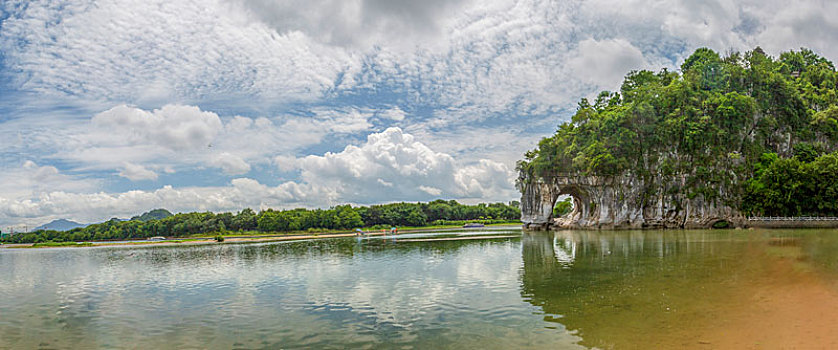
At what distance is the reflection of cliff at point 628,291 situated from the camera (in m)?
9.77

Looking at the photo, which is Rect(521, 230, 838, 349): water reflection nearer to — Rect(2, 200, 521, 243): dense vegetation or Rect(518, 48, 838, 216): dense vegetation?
Rect(518, 48, 838, 216): dense vegetation

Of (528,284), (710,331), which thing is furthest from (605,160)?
(710,331)

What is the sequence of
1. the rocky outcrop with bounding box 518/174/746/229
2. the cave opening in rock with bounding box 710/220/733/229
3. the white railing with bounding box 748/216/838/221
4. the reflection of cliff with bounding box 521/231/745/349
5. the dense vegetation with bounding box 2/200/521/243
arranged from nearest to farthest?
the reflection of cliff with bounding box 521/231/745/349 → the white railing with bounding box 748/216/838/221 → the cave opening in rock with bounding box 710/220/733/229 → the rocky outcrop with bounding box 518/174/746/229 → the dense vegetation with bounding box 2/200/521/243

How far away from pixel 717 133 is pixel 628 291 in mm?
50644

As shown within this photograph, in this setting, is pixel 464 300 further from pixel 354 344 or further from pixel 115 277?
pixel 115 277

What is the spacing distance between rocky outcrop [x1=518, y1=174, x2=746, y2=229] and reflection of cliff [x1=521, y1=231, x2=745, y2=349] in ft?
121

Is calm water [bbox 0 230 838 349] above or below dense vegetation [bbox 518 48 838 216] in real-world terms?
below

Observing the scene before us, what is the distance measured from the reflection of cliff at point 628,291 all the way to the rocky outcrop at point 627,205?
121ft

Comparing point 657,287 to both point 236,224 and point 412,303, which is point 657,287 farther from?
point 236,224

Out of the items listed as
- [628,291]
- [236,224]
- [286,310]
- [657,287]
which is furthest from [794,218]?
[236,224]

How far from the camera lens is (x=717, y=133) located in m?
53.8

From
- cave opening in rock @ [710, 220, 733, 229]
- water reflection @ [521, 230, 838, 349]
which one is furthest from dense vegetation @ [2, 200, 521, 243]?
water reflection @ [521, 230, 838, 349]

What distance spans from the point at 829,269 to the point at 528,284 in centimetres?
1080

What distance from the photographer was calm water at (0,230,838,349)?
32.9 ft
